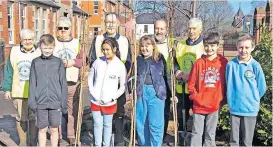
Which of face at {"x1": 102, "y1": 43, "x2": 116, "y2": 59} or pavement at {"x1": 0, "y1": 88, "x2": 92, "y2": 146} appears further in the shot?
pavement at {"x1": 0, "y1": 88, "x2": 92, "y2": 146}

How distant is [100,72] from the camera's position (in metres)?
4.55

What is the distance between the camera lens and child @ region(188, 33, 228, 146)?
14.3 ft

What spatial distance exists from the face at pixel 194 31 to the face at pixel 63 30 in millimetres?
1552

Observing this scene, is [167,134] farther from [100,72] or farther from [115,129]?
[100,72]

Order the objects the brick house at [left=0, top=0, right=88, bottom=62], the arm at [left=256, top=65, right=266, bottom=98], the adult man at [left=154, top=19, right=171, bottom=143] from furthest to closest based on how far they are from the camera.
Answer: the brick house at [left=0, top=0, right=88, bottom=62], the adult man at [left=154, top=19, right=171, bottom=143], the arm at [left=256, top=65, right=266, bottom=98]

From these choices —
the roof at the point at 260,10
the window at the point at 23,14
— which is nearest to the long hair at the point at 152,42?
the roof at the point at 260,10

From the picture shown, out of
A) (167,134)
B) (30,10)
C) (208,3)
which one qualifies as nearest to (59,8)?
(30,10)

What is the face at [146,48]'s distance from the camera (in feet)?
14.7

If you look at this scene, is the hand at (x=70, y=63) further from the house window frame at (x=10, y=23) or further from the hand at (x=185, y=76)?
the house window frame at (x=10, y=23)

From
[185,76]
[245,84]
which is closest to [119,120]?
[185,76]

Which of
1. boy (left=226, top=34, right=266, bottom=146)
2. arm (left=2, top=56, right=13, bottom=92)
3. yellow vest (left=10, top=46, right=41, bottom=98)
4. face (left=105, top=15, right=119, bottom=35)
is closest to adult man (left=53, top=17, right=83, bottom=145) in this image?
yellow vest (left=10, top=46, right=41, bottom=98)

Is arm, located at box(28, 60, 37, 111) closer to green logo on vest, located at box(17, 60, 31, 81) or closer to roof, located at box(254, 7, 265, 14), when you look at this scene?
green logo on vest, located at box(17, 60, 31, 81)

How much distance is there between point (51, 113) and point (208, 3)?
663cm

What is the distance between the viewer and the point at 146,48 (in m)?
4.50
